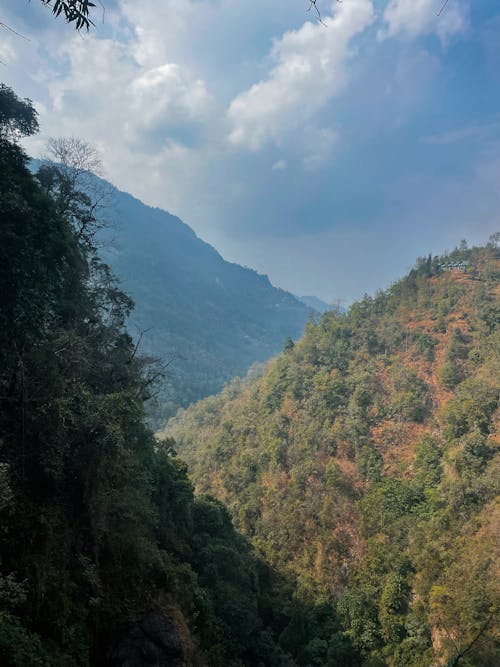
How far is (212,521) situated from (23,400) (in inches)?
671

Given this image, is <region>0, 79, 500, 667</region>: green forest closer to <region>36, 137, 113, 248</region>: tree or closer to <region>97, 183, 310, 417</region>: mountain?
<region>36, 137, 113, 248</region>: tree

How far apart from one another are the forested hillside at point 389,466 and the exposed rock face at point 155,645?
10.7 metres

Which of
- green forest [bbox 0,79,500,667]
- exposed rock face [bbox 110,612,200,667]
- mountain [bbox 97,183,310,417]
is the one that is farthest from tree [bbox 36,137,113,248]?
mountain [bbox 97,183,310,417]

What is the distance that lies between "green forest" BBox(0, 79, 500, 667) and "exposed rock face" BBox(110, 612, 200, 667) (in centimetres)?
3

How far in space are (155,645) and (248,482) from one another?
101ft

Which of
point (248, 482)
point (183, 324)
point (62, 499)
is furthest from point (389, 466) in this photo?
point (183, 324)

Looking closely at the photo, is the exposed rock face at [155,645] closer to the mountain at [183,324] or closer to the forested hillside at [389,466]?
the forested hillside at [389,466]

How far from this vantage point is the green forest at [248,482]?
8086 mm

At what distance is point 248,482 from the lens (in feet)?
124

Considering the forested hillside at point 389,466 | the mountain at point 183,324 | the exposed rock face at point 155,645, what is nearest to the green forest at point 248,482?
the exposed rock face at point 155,645

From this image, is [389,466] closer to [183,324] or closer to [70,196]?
[70,196]

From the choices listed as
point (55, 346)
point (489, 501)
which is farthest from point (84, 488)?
point (489, 501)

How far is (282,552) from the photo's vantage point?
29.4 meters

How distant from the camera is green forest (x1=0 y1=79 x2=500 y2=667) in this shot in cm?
809
